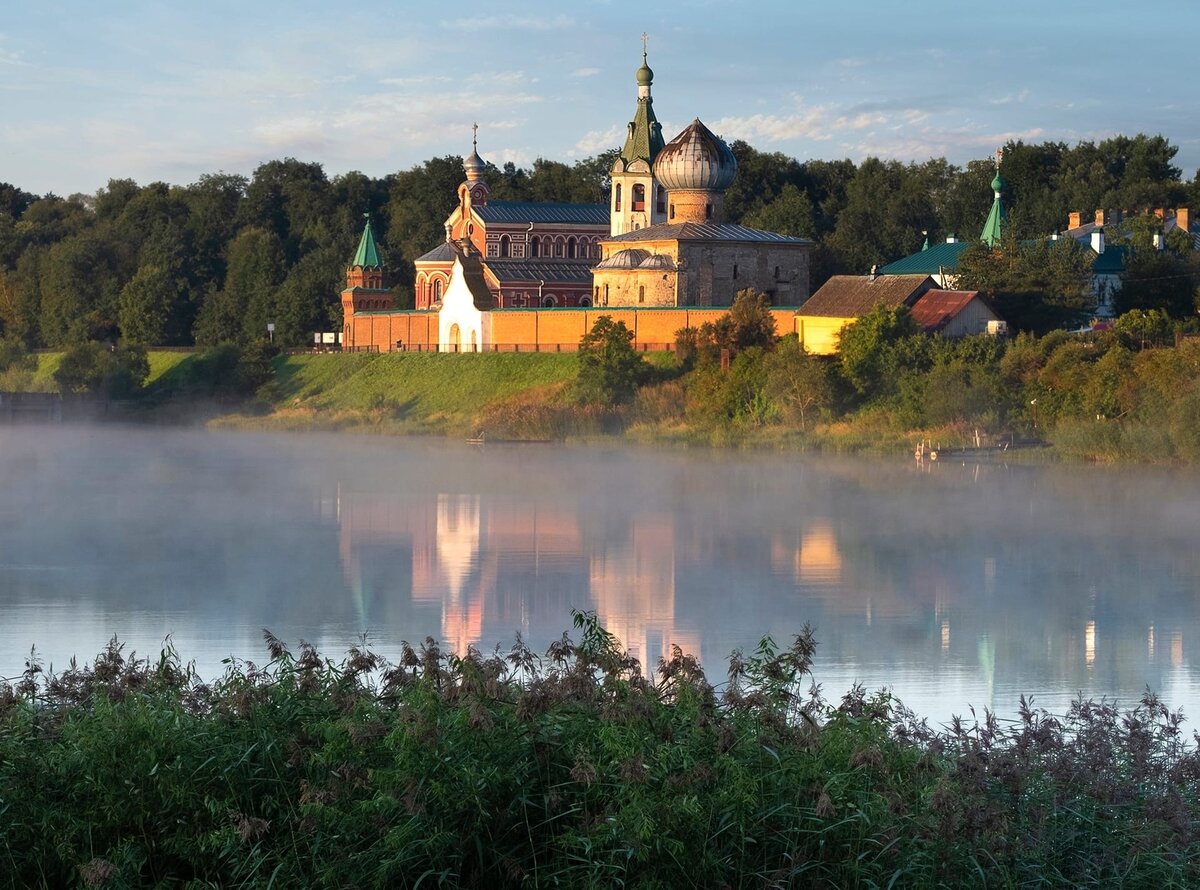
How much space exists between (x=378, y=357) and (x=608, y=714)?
3325cm

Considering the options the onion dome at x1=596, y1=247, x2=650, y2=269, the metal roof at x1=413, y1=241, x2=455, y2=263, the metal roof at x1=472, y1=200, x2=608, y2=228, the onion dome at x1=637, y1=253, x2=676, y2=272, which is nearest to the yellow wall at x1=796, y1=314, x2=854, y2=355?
the onion dome at x1=637, y1=253, x2=676, y2=272

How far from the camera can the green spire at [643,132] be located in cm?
4238

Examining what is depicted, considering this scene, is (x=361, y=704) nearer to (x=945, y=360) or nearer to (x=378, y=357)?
(x=945, y=360)

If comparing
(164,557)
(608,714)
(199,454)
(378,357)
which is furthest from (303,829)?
(378,357)

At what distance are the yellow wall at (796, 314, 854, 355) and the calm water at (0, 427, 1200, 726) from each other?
5.69 meters

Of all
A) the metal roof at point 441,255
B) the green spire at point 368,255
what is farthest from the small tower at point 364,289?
the metal roof at point 441,255

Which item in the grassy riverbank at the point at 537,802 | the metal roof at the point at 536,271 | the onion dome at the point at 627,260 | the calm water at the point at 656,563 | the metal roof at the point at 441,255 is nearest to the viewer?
the grassy riverbank at the point at 537,802

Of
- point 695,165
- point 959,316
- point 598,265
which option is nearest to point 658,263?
point 598,265

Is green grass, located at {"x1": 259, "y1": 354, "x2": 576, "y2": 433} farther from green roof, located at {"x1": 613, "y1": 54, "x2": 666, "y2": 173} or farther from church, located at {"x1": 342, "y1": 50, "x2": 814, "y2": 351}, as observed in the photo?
green roof, located at {"x1": 613, "y1": 54, "x2": 666, "y2": 173}

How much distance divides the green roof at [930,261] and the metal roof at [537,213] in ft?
29.9

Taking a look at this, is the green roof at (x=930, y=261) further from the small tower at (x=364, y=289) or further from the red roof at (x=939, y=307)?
the small tower at (x=364, y=289)

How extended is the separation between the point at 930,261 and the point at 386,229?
2322cm

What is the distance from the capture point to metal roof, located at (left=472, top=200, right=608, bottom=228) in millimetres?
43369

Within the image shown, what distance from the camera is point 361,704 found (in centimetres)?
622
